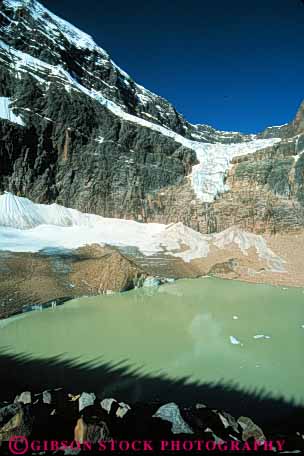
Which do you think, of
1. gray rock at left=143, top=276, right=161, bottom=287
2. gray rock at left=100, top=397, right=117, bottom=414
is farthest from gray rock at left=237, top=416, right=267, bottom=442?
gray rock at left=143, top=276, right=161, bottom=287

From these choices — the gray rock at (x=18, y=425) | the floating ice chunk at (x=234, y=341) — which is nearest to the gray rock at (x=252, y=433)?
the gray rock at (x=18, y=425)

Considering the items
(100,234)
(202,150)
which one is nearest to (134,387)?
(100,234)

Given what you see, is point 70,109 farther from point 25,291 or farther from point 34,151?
point 25,291

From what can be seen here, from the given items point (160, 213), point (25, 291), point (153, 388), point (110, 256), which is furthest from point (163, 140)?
point (153, 388)

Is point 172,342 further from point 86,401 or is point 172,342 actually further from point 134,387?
point 86,401

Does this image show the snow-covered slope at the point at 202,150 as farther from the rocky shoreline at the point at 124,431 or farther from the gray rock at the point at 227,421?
the rocky shoreline at the point at 124,431

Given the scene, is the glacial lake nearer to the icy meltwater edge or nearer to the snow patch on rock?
the icy meltwater edge
